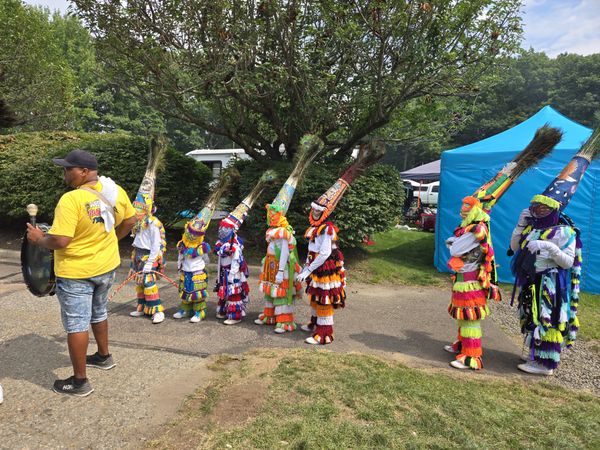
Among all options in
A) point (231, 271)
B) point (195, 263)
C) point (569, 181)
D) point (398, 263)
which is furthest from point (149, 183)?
point (398, 263)

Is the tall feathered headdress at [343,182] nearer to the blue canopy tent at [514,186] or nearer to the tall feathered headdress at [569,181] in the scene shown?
the tall feathered headdress at [569,181]

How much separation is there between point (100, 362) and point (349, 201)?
5.41 m

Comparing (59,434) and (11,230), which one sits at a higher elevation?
(11,230)

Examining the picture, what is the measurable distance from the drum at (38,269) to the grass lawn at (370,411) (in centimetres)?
168

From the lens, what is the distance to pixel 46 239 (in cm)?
303

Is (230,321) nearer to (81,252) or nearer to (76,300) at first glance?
(76,300)

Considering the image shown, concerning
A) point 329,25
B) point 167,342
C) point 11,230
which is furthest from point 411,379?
point 11,230

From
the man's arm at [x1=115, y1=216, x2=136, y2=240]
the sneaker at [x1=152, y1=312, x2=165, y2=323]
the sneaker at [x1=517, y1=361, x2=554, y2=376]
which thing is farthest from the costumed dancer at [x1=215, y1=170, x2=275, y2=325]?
the sneaker at [x1=517, y1=361, x2=554, y2=376]

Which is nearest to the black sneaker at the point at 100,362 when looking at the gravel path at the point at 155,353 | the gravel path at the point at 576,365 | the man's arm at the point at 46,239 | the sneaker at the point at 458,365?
the gravel path at the point at 155,353

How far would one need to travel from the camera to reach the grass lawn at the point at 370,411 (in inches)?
114

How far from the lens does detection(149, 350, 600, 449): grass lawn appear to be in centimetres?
288

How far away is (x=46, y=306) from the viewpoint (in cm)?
565

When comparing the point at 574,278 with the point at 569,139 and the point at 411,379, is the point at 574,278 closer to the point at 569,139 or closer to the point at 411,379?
the point at 411,379

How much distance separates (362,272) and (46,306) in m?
5.58
